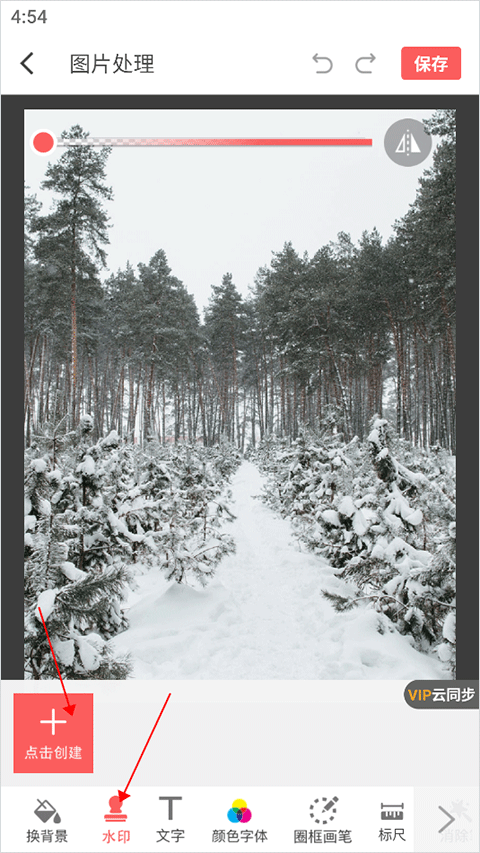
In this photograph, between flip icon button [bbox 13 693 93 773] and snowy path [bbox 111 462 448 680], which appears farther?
snowy path [bbox 111 462 448 680]

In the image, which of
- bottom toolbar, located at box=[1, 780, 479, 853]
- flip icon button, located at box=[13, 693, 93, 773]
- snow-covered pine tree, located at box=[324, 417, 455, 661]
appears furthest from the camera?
snow-covered pine tree, located at box=[324, 417, 455, 661]

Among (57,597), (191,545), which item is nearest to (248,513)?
(191,545)

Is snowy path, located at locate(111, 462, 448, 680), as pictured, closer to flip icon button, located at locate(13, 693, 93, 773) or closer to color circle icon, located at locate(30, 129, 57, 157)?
flip icon button, located at locate(13, 693, 93, 773)

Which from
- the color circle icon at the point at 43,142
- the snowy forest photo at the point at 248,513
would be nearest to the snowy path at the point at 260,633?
the snowy forest photo at the point at 248,513

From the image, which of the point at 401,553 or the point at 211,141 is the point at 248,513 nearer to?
the point at 401,553

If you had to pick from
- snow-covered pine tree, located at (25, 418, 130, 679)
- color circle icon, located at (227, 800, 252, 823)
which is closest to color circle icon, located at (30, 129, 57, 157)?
snow-covered pine tree, located at (25, 418, 130, 679)

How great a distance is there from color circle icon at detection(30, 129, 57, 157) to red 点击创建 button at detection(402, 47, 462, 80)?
2069 millimetres

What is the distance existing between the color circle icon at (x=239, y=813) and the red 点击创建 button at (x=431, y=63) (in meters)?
3.80

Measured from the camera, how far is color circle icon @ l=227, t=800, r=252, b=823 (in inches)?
61.8

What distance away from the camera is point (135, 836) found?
160 centimetres

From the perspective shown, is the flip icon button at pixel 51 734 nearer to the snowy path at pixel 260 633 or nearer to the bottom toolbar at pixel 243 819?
the bottom toolbar at pixel 243 819

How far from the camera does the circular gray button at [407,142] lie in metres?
2.16

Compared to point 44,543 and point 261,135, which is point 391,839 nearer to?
point 44,543

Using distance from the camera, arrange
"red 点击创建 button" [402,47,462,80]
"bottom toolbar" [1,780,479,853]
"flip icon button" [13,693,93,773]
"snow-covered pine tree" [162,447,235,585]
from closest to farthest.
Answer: "bottom toolbar" [1,780,479,853] → "flip icon button" [13,693,93,773] → "red 点击创建 button" [402,47,462,80] → "snow-covered pine tree" [162,447,235,585]
